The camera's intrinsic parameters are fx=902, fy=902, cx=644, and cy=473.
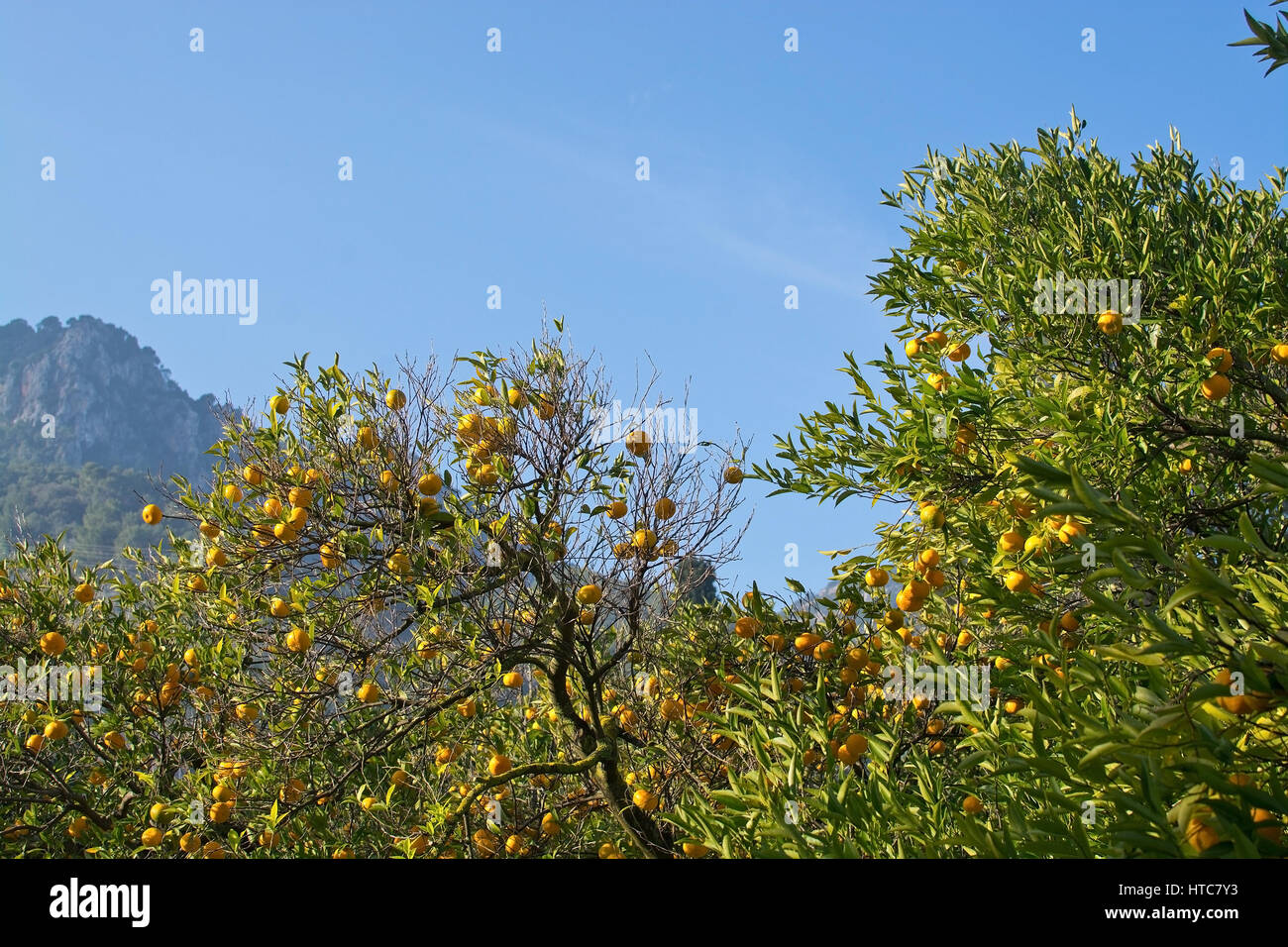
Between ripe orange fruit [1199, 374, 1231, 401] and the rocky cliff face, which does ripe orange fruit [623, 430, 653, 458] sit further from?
the rocky cliff face

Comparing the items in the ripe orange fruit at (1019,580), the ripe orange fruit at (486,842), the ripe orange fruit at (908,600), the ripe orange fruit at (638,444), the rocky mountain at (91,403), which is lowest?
the ripe orange fruit at (486,842)

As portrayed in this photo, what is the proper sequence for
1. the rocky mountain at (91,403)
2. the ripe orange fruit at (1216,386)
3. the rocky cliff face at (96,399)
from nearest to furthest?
the ripe orange fruit at (1216,386)
the rocky mountain at (91,403)
the rocky cliff face at (96,399)

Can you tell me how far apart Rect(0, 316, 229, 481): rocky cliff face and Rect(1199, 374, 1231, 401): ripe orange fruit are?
167789mm

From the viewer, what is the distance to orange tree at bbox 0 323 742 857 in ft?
14.3

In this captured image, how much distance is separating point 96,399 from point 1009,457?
19164 centimetres

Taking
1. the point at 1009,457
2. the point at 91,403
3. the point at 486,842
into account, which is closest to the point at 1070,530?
the point at 1009,457

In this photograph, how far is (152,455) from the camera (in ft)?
563

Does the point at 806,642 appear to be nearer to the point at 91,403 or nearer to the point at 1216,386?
the point at 1216,386

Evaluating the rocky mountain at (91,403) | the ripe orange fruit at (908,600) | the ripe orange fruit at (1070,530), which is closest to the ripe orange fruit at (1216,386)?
the ripe orange fruit at (1070,530)

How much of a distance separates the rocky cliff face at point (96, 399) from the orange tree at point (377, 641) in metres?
164

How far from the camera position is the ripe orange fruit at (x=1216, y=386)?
383cm

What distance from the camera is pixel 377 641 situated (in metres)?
4.55

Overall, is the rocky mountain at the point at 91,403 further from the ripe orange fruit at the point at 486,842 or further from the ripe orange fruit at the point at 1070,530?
the ripe orange fruit at the point at 1070,530
